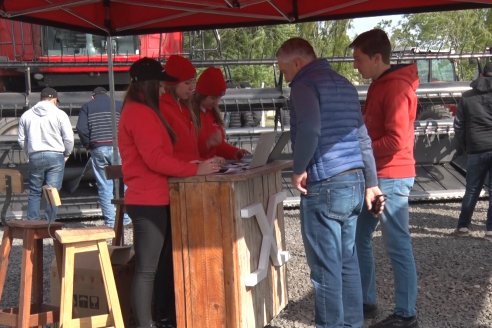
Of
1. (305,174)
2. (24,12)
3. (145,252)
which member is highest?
(24,12)

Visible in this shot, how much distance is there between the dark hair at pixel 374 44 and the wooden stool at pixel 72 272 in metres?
1.75

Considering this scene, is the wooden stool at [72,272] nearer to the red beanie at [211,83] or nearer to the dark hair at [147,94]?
the dark hair at [147,94]

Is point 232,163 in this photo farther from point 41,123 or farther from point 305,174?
point 41,123

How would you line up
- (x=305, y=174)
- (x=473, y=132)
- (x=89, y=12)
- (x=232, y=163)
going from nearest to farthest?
(x=305, y=174), (x=232, y=163), (x=89, y=12), (x=473, y=132)

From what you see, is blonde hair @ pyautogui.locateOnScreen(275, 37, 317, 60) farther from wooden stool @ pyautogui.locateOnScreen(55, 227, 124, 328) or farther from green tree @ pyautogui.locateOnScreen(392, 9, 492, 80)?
green tree @ pyautogui.locateOnScreen(392, 9, 492, 80)

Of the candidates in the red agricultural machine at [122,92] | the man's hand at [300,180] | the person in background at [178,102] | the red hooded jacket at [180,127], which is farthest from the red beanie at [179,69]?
the red agricultural machine at [122,92]

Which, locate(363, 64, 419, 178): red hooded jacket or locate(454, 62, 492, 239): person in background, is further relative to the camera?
locate(454, 62, 492, 239): person in background

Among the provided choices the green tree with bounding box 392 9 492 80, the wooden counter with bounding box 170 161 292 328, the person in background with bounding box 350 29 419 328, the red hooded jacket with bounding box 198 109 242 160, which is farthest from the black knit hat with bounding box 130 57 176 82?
the green tree with bounding box 392 9 492 80

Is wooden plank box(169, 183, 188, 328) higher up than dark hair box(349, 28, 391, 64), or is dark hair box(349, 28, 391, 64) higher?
dark hair box(349, 28, 391, 64)

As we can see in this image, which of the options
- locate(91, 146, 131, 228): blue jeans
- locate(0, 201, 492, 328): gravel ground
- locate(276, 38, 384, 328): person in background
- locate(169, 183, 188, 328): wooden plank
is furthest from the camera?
locate(91, 146, 131, 228): blue jeans

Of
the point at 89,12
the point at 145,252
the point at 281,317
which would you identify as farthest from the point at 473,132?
the point at 145,252

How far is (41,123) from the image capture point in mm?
7766

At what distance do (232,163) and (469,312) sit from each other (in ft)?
6.19

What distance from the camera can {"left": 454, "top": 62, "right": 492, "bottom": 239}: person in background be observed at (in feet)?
24.4
